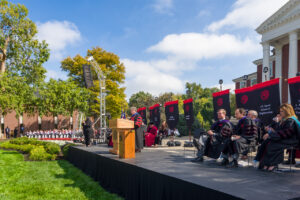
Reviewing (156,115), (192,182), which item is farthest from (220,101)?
(192,182)

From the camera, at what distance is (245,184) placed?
334 cm

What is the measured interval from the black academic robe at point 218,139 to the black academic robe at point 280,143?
3.48 ft

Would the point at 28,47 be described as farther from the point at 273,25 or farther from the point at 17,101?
the point at 273,25

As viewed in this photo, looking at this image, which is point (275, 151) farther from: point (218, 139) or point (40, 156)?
point (40, 156)

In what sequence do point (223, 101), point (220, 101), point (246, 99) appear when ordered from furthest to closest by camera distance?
point (220, 101) → point (223, 101) → point (246, 99)

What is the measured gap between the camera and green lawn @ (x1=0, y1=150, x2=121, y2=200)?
225 inches

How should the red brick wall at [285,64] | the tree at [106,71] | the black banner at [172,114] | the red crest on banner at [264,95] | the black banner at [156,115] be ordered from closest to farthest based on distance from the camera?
1. the red crest on banner at [264,95]
2. the black banner at [172,114]
3. the black banner at [156,115]
4. the red brick wall at [285,64]
5. the tree at [106,71]

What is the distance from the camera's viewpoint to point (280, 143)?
15.8 feet

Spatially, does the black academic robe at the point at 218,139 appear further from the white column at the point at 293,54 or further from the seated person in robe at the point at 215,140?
the white column at the point at 293,54

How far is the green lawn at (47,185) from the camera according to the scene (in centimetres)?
570

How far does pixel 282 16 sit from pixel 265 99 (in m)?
21.5

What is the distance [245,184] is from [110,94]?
29832 mm

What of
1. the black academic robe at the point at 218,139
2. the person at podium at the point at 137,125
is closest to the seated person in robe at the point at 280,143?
the black academic robe at the point at 218,139

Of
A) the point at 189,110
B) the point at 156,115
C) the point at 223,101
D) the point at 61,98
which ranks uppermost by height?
the point at 61,98
